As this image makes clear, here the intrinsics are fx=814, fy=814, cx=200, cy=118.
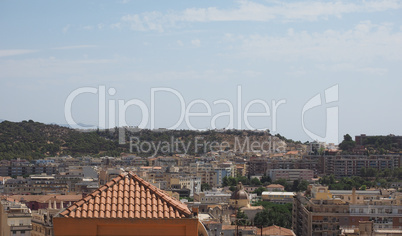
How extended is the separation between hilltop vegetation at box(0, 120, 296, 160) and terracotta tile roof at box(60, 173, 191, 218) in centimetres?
9885

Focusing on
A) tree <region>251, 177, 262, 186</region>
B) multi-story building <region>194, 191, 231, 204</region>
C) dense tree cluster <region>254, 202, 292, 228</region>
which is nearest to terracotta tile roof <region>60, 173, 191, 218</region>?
dense tree cluster <region>254, 202, 292, 228</region>

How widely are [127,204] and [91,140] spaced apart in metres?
122

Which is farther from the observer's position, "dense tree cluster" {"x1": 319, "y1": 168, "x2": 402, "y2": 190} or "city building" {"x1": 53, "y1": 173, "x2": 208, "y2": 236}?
"dense tree cluster" {"x1": 319, "y1": 168, "x2": 402, "y2": 190}

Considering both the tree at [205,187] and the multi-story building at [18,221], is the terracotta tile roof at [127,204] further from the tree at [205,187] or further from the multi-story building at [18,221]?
the tree at [205,187]

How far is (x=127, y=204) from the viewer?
21.7 ft

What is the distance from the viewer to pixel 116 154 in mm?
120500

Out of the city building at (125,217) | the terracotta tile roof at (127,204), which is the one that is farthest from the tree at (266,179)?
the city building at (125,217)

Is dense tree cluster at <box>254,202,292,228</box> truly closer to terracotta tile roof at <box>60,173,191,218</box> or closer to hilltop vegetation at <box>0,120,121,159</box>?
terracotta tile roof at <box>60,173,191,218</box>

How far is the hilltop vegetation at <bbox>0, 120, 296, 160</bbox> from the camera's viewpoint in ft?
386

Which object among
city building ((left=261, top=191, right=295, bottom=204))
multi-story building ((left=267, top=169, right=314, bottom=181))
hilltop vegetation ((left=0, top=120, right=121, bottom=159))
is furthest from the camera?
hilltop vegetation ((left=0, top=120, right=121, bottom=159))

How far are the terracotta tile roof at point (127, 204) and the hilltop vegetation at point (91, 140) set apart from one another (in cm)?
9885

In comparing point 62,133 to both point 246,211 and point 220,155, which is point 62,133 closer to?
point 220,155

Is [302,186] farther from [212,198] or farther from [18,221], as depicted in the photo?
[18,221]

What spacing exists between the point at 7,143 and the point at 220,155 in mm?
31226
